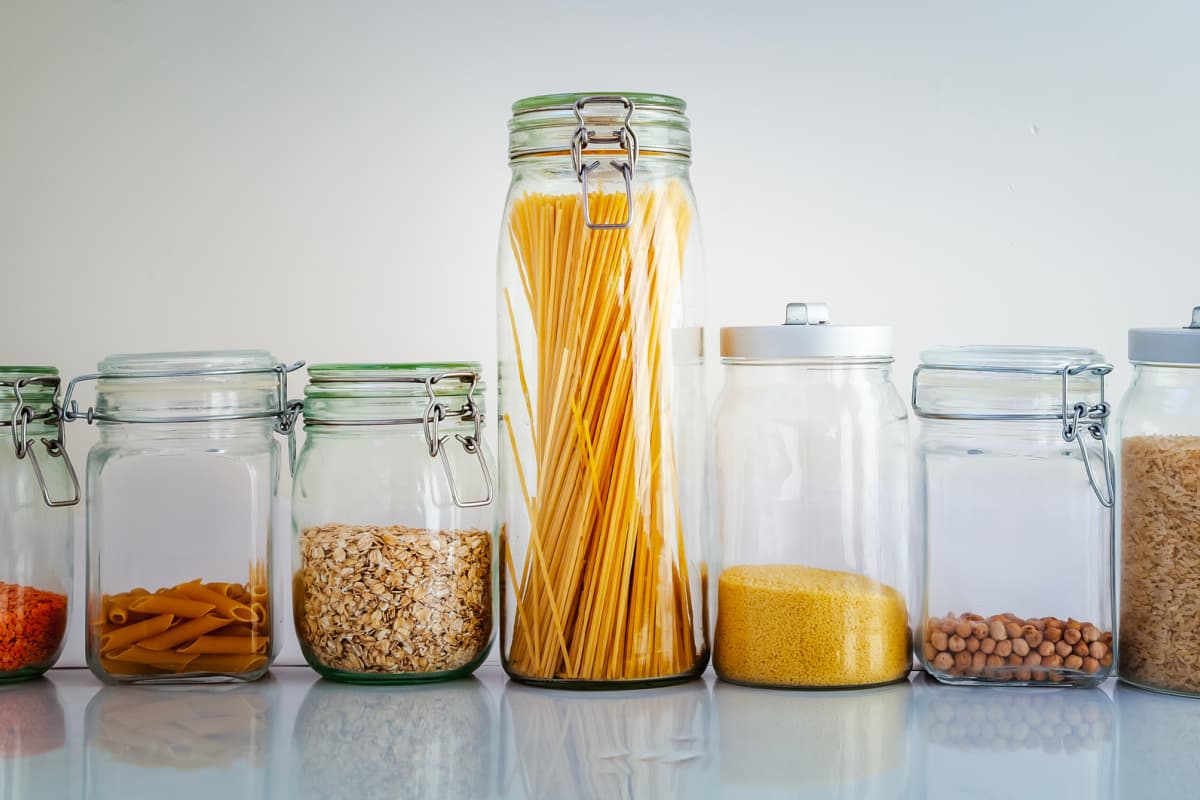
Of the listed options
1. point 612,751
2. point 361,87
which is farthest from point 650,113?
point 612,751

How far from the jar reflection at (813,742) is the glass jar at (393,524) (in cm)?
22

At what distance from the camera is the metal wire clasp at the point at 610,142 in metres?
0.92

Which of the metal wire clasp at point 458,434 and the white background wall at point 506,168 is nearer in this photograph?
the metal wire clasp at point 458,434

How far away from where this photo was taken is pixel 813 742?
0.80 m

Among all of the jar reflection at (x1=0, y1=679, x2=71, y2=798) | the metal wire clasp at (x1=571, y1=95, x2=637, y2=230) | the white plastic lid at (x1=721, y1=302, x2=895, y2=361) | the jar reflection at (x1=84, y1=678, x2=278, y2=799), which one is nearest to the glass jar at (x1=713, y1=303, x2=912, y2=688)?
the white plastic lid at (x1=721, y1=302, x2=895, y2=361)

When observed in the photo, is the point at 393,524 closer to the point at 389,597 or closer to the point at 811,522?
the point at 389,597

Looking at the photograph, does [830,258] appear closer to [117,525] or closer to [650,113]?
[650,113]

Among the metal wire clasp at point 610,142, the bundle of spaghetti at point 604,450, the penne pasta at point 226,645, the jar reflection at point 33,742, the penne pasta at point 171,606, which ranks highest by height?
the metal wire clasp at point 610,142

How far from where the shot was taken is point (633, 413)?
3.03 feet

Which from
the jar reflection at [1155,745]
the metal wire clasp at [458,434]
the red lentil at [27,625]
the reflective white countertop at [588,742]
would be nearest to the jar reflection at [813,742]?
the reflective white countertop at [588,742]

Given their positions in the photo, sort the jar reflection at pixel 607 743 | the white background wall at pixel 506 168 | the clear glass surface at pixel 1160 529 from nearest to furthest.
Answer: the jar reflection at pixel 607 743
the clear glass surface at pixel 1160 529
the white background wall at pixel 506 168

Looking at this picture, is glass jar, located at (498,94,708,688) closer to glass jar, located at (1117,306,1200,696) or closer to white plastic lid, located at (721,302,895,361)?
white plastic lid, located at (721,302,895,361)

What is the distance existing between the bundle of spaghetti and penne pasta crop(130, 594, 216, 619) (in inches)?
9.7

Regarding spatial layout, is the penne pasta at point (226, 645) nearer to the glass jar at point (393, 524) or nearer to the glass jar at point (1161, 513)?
the glass jar at point (393, 524)
